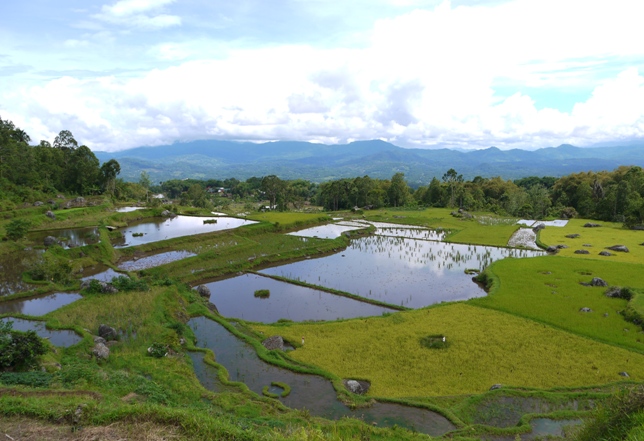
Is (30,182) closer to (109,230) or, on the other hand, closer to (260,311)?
(109,230)

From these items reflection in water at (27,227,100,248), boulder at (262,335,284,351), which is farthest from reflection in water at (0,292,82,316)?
boulder at (262,335,284,351)

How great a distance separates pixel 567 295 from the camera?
22.8 m

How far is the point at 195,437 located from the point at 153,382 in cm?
615

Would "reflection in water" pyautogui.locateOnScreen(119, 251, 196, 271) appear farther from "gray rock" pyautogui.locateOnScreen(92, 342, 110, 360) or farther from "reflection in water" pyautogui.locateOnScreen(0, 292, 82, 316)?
"gray rock" pyautogui.locateOnScreen(92, 342, 110, 360)

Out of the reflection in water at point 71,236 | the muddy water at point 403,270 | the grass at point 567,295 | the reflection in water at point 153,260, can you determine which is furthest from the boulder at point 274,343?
the reflection in water at point 71,236

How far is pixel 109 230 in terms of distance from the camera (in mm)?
39094

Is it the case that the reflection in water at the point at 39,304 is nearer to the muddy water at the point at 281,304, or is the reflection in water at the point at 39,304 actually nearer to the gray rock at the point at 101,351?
the gray rock at the point at 101,351

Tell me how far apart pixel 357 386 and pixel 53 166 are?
200 feet

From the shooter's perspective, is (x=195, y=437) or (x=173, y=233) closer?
(x=195, y=437)

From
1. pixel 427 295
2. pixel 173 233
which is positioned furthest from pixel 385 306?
pixel 173 233

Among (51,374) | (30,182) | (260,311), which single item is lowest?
(260,311)

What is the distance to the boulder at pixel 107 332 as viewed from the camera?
1692 cm

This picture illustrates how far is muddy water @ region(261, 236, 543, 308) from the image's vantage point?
992 inches

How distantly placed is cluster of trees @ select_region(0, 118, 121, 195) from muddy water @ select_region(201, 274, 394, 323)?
39098 mm
